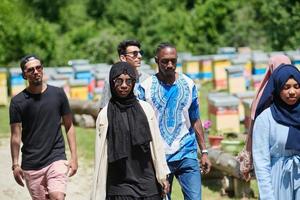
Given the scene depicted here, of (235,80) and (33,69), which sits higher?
(33,69)

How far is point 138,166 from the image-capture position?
486cm

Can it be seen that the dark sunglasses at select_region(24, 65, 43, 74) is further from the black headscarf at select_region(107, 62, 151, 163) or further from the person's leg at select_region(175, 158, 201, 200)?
the person's leg at select_region(175, 158, 201, 200)

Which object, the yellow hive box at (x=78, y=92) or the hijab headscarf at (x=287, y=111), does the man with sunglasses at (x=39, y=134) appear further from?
the yellow hive box at (x=78, y=92)

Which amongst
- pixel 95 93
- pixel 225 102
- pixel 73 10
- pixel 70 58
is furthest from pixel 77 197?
pixel 73 10

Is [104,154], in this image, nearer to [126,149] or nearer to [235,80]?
[126,149]

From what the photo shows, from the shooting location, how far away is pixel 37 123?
238 inches

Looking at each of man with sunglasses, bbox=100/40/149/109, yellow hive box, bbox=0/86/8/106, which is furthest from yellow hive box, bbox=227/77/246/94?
man with sunglasses, bbox=100/40/149/109

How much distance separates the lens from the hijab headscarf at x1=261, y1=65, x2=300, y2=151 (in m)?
4.51

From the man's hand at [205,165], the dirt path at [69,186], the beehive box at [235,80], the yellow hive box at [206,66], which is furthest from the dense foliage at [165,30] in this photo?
the man's hand at [205,165]

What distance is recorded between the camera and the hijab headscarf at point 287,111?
451 centimetres

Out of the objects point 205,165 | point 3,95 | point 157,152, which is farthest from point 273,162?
point 3,95

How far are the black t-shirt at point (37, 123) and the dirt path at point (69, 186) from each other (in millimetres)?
3152

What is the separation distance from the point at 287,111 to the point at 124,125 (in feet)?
3.54

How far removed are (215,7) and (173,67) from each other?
24088 millimetres
